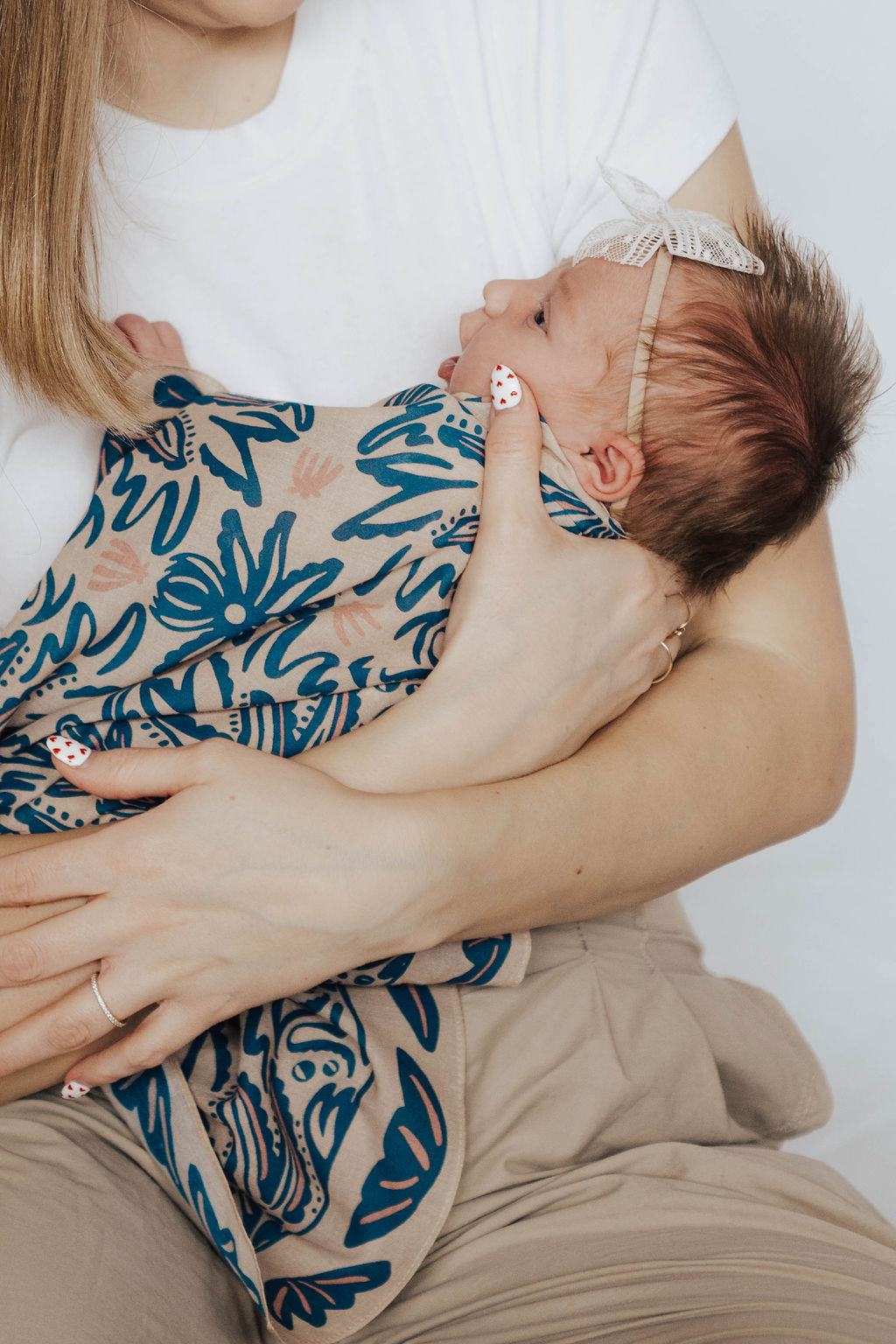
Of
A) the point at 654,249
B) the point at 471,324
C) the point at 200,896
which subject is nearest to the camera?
the point at 200,896

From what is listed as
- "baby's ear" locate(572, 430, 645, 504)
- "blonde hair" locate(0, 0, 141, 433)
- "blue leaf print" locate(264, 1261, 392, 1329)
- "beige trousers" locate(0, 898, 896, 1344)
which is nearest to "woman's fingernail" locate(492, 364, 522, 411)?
"baby's ear" locate(572, 430, 645, 504)

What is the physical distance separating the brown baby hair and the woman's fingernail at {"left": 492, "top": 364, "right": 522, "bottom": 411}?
141 millimetres

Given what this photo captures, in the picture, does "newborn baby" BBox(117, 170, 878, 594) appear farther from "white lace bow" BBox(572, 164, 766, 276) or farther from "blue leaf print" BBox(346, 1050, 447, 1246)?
"blue leaf print" BBox(346, 1050, 447, 1246)

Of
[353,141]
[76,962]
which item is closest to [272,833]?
[76,962]

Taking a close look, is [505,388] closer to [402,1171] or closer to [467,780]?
[467,780]

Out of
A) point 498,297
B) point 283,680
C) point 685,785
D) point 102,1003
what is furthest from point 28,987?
point 498,297

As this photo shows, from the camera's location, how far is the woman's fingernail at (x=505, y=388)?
1.10m

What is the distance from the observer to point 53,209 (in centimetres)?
105

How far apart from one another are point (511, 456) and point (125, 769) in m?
0.46

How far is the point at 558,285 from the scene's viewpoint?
122 centimetres

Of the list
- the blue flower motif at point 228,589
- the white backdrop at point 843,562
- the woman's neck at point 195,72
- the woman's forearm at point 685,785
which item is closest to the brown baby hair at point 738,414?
the woman's forearm at point 685,785

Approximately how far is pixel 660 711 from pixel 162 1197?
665 mm

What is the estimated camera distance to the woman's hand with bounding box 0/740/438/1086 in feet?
3.00

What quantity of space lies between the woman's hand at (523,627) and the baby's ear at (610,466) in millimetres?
62
